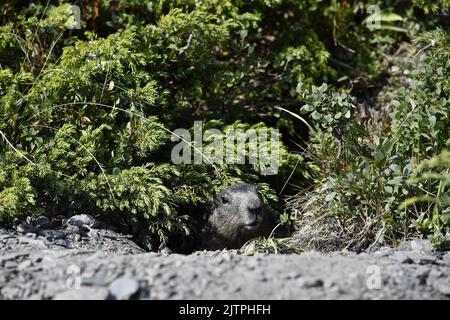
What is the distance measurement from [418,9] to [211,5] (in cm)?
237

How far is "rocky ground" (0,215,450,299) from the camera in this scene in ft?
10.8

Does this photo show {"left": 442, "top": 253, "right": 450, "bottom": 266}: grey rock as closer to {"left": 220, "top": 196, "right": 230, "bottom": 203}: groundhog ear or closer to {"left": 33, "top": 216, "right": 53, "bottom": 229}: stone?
{"left": 220, "top": 196, "right": 230, "bottom": 203}: groundhog ear

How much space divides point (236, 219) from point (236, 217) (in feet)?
0.07

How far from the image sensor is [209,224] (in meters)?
5.26

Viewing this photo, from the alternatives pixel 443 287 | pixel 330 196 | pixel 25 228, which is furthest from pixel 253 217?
pixel 443 287

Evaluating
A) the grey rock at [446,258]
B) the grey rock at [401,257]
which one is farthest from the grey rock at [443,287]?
the grey rock at [446,258]

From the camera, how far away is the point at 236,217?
5.19m

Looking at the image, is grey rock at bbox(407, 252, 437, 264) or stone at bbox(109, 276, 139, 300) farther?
grey rock at bbox(407, 252, 437, 264)

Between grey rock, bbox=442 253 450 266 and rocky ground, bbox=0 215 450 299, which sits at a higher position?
rocky ground, bbox=0 215 450 299

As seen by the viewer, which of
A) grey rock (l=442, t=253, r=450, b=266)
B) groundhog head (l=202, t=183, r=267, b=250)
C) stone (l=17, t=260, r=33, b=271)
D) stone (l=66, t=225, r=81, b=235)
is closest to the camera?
stone (l=17, t=260, r=33, b=271)

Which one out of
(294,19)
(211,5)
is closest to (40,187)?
A: (211,5)

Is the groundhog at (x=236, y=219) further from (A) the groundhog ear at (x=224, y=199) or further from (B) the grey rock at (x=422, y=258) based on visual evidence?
(B) the grey rock at (x=422, y=258)

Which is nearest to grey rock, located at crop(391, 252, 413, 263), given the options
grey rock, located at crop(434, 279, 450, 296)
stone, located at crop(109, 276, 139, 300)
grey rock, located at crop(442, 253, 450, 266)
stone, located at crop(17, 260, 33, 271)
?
grey rock, located at crop(442, 253, 450, 266)
